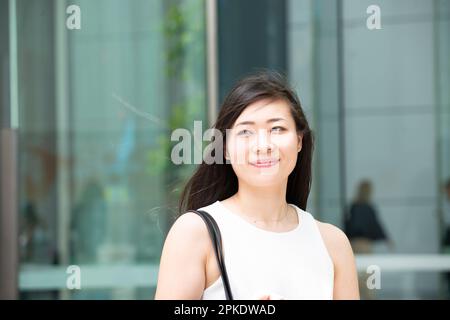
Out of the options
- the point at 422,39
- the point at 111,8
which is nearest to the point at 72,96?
the point at 111,8

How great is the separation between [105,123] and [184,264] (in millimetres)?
2539

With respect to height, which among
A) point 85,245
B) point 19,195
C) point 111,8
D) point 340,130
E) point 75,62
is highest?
point 111,8

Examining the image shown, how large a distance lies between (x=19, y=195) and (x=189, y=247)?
8.57 ft

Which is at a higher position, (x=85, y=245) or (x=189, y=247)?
(x=189, y=247)

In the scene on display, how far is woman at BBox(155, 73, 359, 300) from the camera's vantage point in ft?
4.14

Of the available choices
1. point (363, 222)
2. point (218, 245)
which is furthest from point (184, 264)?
point (363, 222)

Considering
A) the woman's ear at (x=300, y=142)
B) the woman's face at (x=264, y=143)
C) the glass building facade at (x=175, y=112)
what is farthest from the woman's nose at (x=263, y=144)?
the glass building facade at (x=175, y=112)

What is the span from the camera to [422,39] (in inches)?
Answer: 148

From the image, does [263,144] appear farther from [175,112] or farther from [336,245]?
[175,112]

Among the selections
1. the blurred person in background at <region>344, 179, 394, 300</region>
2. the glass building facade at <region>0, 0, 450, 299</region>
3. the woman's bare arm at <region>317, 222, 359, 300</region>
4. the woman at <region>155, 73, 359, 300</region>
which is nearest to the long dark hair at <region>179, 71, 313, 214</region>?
the woman at <region>155, 73, 359, 300</region>

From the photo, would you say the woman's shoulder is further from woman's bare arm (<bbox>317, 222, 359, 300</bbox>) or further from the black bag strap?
the black bag strap

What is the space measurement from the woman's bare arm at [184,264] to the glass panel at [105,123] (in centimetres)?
239

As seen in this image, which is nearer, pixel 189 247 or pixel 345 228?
pixel 189 247

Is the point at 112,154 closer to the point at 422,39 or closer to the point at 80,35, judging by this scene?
the point at 80,35
